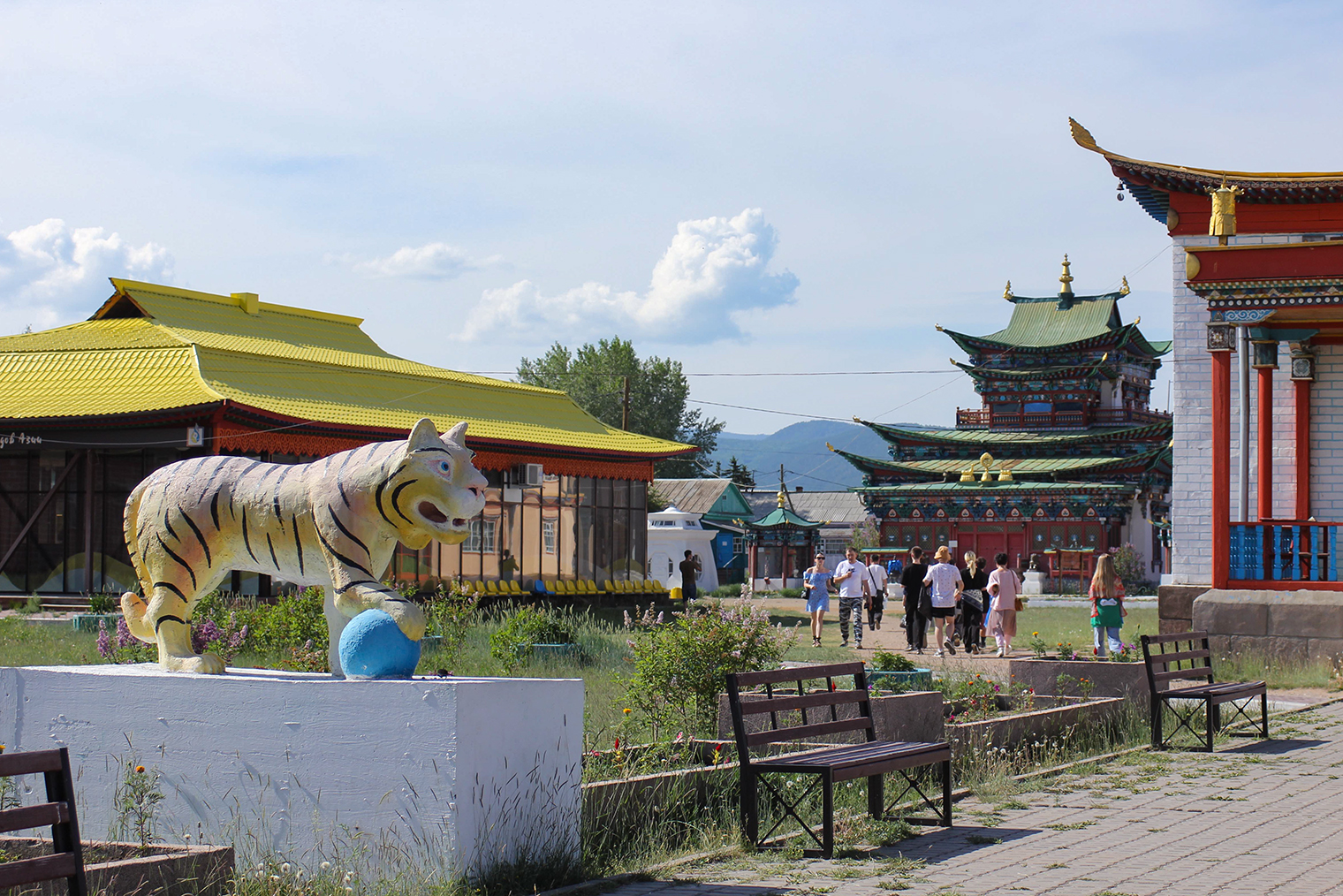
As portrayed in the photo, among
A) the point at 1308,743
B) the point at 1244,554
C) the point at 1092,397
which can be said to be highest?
the point at 1092,397

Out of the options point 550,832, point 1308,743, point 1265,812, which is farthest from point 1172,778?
point 550,832

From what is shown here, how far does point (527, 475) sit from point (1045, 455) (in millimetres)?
30841

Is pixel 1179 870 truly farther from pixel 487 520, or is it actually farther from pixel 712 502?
pixel 712 502

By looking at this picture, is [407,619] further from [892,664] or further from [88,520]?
[88,520]

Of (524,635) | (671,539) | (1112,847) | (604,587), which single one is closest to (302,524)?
(1112,847)

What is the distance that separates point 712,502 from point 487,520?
3546 cm

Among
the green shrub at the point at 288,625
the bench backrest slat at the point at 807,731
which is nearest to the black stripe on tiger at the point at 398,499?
the bench backrest slat at the point at 807,731

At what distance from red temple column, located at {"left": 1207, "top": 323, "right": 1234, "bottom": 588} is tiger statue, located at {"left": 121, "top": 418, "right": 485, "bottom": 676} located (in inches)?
550

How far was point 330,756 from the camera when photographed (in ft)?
21.5

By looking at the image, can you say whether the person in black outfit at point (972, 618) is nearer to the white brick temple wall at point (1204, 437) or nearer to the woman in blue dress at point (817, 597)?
the woman in blue dress at point (817, 597)

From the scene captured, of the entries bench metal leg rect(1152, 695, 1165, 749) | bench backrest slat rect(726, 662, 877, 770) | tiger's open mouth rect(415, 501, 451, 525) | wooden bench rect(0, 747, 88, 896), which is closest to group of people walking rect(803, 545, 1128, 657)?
bench metal leg rect(1152, 695, 1165, 749)

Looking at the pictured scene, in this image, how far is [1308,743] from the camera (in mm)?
11977

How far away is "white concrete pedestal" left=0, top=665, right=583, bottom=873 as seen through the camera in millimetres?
6332

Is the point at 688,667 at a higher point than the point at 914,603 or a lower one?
higher
